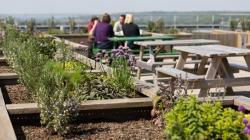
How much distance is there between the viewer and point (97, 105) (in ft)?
19.1

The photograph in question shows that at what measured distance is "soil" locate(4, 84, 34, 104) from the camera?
671 centimetres

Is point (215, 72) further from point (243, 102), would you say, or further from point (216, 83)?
point (243, 102)

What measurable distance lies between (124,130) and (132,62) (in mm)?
2064

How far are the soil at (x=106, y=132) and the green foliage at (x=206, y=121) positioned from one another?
110 cm

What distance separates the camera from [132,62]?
7414 mm

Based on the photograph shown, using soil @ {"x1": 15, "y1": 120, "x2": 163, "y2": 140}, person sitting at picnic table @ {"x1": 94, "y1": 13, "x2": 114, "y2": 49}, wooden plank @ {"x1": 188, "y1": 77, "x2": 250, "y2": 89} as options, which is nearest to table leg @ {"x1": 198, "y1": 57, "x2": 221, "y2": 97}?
wooden plank @ {"x1": 188, "y1": 77, "x2": 250, "y2": 89}

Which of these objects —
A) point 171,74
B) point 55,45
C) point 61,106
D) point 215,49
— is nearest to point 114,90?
point 171,74

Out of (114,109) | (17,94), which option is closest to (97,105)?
(114,109)

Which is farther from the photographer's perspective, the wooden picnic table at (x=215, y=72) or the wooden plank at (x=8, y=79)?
the wooden plank at (x=8, y=79)

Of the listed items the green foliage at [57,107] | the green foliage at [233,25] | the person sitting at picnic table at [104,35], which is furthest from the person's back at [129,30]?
the green foliage at [233,25]

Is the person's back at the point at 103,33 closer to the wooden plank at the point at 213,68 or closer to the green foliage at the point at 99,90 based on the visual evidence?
the wooden plank at the point at 213,68

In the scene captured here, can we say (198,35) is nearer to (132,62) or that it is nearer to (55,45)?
(55,45)

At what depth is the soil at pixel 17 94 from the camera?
6.71 m

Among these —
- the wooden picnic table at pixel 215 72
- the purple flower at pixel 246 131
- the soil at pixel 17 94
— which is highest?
the purple flower at pixel 246 131
